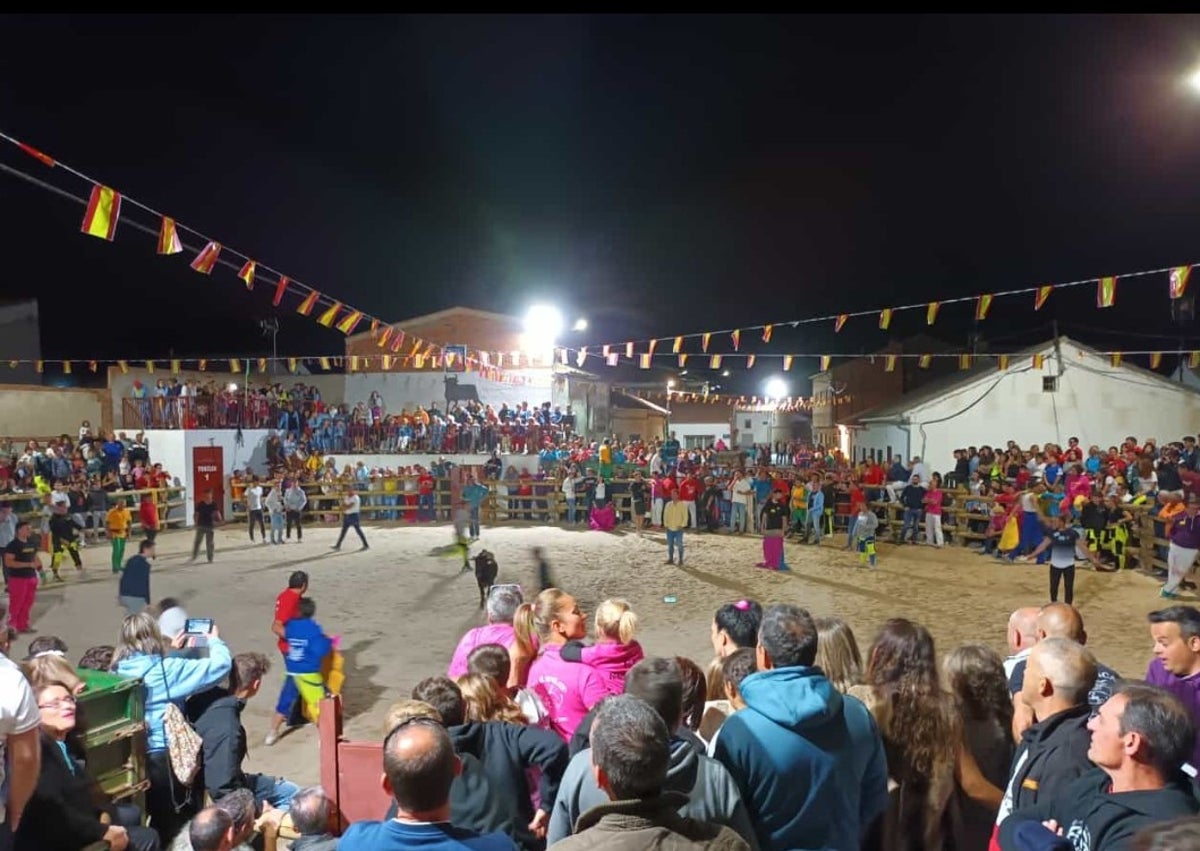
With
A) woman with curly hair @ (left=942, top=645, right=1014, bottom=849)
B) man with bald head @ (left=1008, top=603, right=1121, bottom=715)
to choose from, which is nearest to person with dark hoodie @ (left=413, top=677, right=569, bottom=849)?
woman with curly hair @ (left=942, top=645, right=1014, bottom=849)

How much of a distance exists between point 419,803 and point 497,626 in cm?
279

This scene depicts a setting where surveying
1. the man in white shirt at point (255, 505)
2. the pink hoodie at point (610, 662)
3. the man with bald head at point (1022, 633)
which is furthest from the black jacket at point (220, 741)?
the man in white shirt at point (255, 505)

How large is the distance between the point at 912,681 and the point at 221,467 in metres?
24.0

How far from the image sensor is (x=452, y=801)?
3.06m

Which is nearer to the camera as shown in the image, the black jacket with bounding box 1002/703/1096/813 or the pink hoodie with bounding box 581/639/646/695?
the black jacket with bounding box 1002/703/1096/813

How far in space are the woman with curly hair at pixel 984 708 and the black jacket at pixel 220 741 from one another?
12.4 ft

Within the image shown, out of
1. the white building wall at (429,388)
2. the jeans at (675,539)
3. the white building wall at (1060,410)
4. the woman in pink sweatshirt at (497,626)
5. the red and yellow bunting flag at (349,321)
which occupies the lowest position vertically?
the jeans at (675,539)

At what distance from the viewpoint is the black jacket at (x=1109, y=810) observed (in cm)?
226

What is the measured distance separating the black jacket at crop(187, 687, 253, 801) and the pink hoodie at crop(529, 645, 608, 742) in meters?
1.79

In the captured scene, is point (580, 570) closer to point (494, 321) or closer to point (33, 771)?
point (33, 771)

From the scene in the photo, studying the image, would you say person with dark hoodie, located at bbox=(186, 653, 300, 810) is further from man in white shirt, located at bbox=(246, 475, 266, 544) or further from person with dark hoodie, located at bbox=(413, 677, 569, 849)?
man in white shirt, located at bbox=(246, 475, 266, 544)

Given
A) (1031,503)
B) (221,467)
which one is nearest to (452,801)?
(1031,503)

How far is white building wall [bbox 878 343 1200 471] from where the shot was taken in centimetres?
2255

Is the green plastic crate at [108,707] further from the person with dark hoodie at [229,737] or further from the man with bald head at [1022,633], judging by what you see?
the man with bald head at [1022,633]
